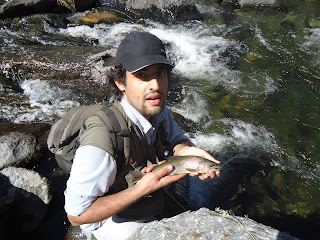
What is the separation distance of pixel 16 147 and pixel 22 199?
3.82 feet

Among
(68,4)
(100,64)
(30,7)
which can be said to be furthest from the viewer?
(68,4)

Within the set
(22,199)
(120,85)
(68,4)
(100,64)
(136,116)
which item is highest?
(120,85)

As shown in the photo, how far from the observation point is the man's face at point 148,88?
2867mm

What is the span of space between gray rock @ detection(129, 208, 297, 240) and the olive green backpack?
85cm

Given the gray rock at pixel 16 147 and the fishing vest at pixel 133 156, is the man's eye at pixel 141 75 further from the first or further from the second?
the gray rock at pixel 16 147

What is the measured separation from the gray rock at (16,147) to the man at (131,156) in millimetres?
2521

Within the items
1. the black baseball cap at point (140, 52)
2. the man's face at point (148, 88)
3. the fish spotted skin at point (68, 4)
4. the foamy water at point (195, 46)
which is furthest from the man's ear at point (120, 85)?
the fish spotted skin at point (68, 4)

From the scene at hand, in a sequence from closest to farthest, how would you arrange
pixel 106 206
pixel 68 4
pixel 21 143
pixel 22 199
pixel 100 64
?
pixel 106 206 < pixel 22 199 < pixel 21 143 < pixel 100 64 < pixel 68 4

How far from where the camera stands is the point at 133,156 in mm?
2809

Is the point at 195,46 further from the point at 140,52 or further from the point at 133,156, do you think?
the point at 133,156

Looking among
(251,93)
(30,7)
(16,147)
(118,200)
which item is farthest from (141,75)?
(30,7)

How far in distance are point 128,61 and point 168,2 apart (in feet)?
34.8

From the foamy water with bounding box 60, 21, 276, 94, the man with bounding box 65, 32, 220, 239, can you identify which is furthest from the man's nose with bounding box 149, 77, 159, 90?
the foamy water with bounding box 60, 21, 276, 94

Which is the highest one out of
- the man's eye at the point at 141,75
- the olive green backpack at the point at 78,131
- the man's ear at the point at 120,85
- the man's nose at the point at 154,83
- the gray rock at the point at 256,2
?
the man's eye at the point at 141,75
